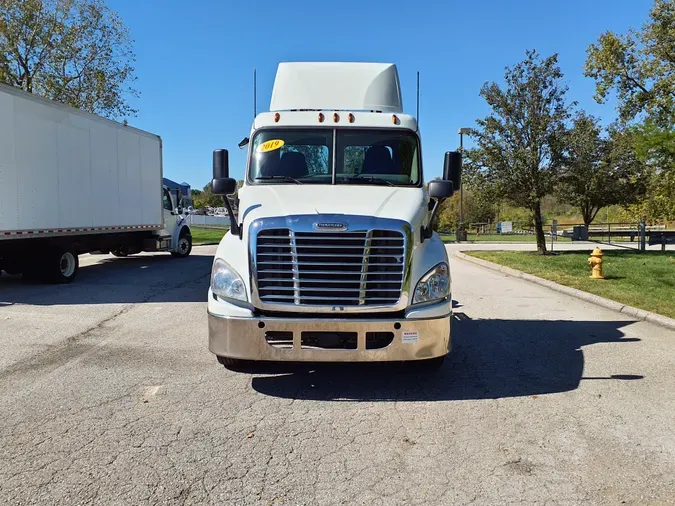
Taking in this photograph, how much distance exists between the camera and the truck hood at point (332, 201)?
4711 millimetres

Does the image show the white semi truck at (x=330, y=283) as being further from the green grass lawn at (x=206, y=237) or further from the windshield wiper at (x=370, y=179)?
the green grass lawn at (x=206, y=237)

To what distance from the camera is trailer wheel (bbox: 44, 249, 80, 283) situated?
1170 centimetres

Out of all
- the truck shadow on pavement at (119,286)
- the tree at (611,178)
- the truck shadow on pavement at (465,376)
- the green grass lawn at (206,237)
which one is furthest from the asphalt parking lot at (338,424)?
the green grass lawn at (206,237)

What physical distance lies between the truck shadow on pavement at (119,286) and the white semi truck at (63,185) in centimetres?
61

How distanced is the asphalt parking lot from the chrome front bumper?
0.42 meters

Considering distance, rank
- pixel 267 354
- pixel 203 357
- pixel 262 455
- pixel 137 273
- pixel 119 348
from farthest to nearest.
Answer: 1. pixel 137 273
2. pixel 119 348
3. pixel 203 357
4. pixel 267 354
5. pixel 262 455

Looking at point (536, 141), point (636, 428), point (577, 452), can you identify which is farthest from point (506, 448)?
point (536, 141)

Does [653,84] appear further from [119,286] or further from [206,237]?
[206,237]

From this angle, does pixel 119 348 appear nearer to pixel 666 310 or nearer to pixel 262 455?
pixel 262 455

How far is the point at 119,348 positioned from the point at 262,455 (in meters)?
3.53

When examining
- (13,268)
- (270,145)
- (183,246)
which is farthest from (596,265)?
(183,246)

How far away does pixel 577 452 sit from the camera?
142 inches

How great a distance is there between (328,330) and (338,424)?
746mm

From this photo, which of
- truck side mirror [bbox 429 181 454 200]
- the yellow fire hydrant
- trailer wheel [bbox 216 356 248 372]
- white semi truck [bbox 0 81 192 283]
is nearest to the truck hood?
truck side mirror [bbox 429 181 454 200]
